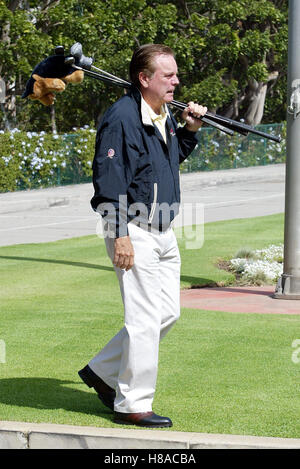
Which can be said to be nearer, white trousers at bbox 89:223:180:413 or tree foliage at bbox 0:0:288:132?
white trousers at bbox 89:223:180:413

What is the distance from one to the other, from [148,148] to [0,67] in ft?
70.6

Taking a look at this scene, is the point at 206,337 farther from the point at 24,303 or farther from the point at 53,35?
the point at 53,35

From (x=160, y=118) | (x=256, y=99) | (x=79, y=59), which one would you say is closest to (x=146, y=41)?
(x=256, y=99)

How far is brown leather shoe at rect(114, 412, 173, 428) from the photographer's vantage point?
509cm

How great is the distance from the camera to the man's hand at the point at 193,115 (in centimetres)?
542

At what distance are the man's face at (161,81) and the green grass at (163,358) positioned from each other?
182 cm

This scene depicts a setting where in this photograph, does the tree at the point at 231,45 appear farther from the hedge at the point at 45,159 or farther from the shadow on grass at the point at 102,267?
the shadow on grass at the point at 102,267

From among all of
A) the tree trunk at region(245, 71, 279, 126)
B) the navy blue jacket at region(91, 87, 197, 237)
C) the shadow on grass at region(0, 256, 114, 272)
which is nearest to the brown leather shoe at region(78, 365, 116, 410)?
the navy blue jacket at region(91, 87, 197, 237)

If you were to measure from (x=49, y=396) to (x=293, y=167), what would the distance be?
4.38 meters

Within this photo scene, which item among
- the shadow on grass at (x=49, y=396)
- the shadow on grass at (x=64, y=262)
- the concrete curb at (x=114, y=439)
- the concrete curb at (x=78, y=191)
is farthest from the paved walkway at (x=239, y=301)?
the concrete curb at (x=78, y=191)

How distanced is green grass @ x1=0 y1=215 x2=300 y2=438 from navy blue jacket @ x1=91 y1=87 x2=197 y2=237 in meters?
1.18

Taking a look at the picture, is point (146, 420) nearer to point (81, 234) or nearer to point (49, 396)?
point (49, 396)

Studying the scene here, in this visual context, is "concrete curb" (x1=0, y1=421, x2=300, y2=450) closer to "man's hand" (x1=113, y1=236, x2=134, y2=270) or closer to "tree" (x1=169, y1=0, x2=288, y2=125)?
"man's hand" (x1=113, y1=236, x2=134, y2=270)
